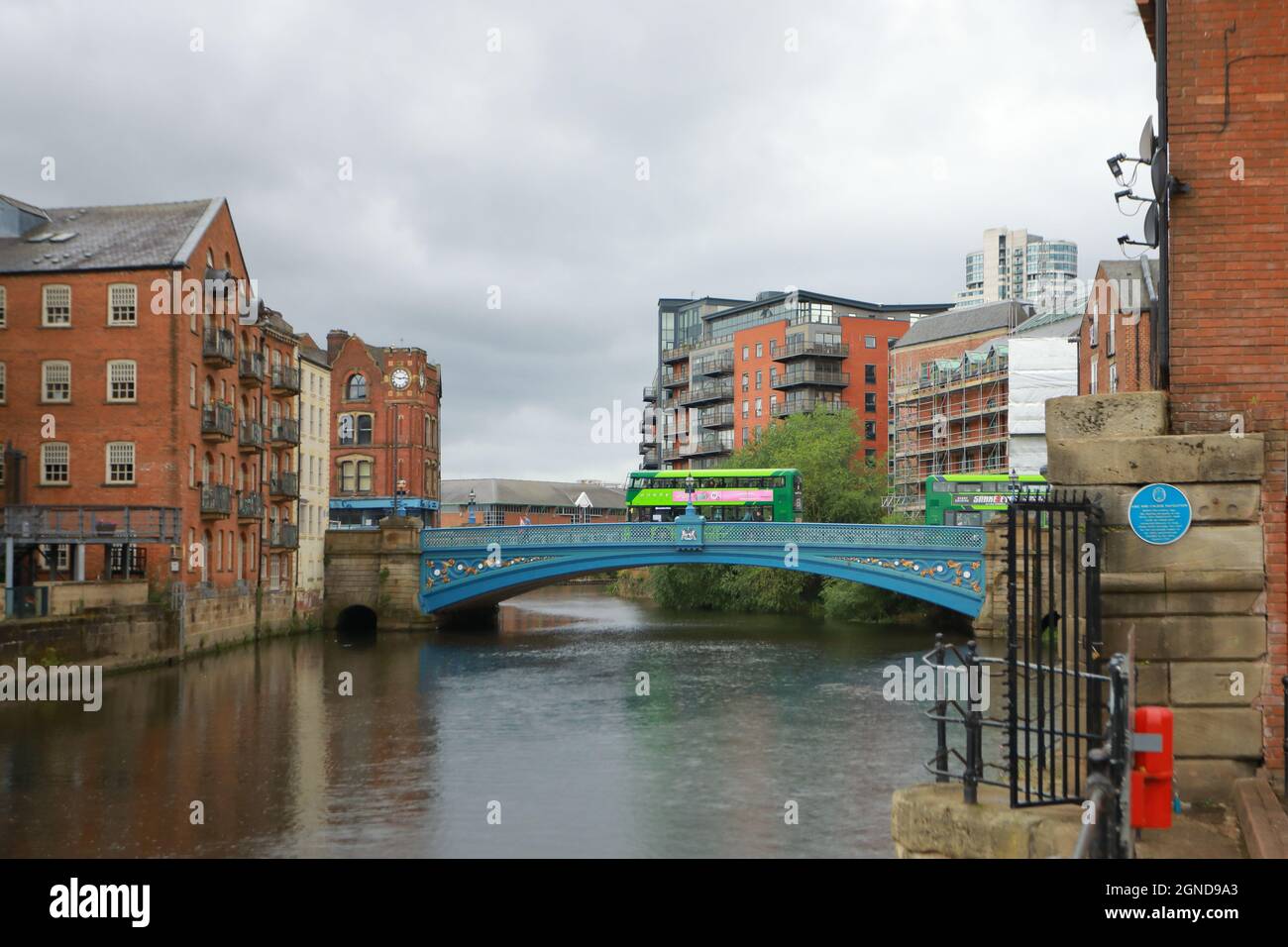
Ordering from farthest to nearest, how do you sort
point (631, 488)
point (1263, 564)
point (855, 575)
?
1. point (631, 488)
2. point (855, 575)
3. point (1263, 564)

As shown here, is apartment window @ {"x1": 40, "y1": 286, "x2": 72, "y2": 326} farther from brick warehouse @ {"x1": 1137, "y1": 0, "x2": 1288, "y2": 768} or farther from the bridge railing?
brick warehouse @ {"x1": 1137, "y1": 0, "x2": 1288, "y2": 768}

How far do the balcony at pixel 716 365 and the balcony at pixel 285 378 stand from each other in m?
56.0

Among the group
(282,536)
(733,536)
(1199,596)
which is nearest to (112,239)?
(282,536)

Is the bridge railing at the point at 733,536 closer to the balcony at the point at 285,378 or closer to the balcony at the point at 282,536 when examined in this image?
the balcony at the point at 282,536

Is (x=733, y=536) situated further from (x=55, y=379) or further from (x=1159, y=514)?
(x=1159, y=514)

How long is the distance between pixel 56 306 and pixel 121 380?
125 inches

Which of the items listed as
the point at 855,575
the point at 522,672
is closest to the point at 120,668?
the point at 522,672

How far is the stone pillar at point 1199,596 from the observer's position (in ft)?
30.6

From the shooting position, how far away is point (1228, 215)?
977 cm

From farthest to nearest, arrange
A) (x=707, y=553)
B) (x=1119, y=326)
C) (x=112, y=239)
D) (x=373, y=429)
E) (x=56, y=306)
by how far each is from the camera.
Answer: (x=373, y=429)
(x=707, y=553)
(x=1119, y=326)
(x=112, y=239)
(x=56, y=306)

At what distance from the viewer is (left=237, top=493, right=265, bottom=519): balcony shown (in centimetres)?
4547
